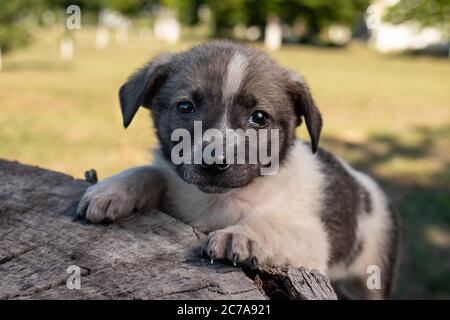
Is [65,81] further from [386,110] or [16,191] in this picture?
[16,191]

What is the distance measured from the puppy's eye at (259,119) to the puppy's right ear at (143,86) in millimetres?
737

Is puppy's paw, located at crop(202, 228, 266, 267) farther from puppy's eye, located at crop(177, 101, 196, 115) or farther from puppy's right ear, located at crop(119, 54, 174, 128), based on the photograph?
puppy's right ear, located at crop(119, 54, 174, 128)

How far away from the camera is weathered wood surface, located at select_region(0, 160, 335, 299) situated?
262cm

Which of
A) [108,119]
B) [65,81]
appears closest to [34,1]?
[65,81]

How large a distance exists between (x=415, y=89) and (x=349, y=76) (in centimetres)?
524

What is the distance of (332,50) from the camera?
4812cm

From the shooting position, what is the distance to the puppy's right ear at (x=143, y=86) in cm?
383

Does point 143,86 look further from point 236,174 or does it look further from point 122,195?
point 236,174

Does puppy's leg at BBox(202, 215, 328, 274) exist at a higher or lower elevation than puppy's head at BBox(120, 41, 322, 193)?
lower

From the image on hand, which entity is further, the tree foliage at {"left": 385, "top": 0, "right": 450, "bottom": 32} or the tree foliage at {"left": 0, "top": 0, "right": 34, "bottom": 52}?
the tree foliage at {"left": 0, "top": 0, "right": 34, "bottom": 52}

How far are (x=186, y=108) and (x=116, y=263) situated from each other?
4.15 ft

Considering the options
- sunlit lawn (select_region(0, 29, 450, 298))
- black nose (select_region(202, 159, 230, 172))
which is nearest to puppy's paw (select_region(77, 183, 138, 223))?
black nose (select_region(202, 159, 230, 172))

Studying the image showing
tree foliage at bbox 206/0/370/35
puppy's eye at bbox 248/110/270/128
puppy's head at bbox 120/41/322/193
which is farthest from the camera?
tree foliage at bbox 206/0/370/35
